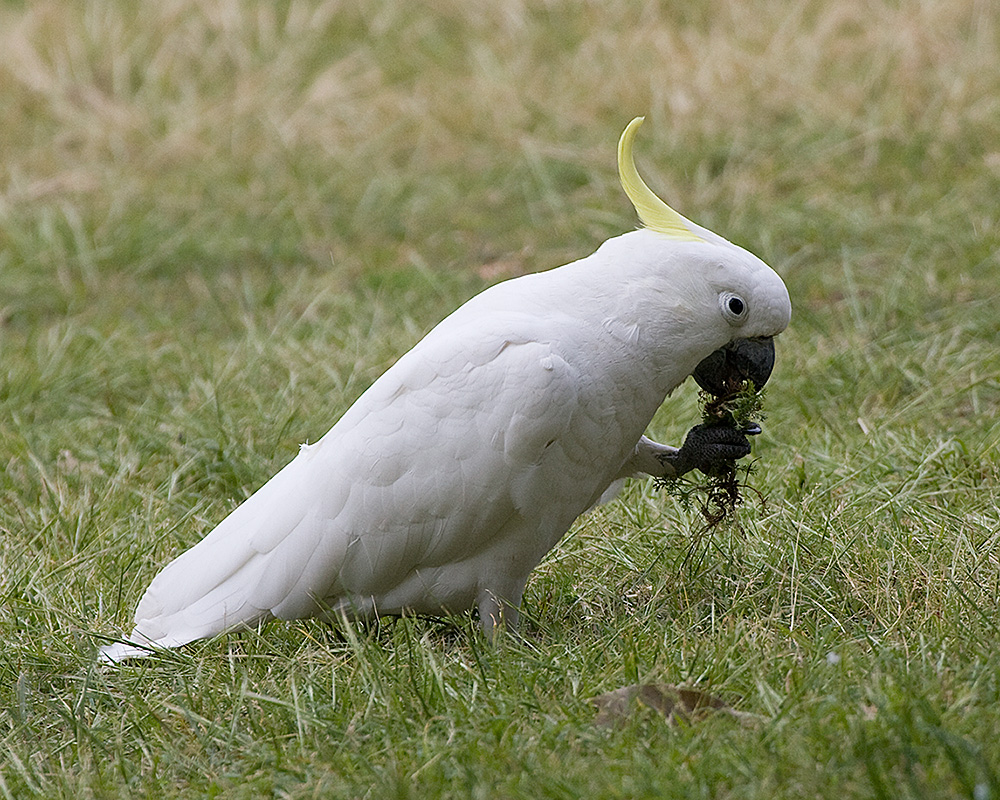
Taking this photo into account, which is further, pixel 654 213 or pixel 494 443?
pixel 654 213

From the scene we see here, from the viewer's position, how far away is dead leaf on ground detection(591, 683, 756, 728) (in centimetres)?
216

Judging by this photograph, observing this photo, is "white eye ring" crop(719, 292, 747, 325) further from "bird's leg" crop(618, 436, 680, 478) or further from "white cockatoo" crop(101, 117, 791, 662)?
"bird's leg" crop(618, 436, 680, 478)

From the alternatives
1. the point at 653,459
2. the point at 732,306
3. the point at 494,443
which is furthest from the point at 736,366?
the point at 494,443

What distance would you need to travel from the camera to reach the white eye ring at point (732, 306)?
2.54 metres

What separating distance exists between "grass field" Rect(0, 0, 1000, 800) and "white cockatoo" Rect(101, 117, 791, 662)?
13 centimetres

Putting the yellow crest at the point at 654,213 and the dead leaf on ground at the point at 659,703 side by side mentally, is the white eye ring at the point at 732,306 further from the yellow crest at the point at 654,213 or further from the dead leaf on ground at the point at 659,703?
the dead leaf on ground at the point at 659,703

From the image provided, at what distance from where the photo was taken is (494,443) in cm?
252

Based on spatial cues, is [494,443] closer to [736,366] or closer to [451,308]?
[736,366]

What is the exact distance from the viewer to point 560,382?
2.45 metres

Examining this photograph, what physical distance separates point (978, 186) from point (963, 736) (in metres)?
3.73

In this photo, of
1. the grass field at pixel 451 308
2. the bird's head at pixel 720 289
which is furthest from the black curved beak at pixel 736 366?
the grass field at pixel 451 308

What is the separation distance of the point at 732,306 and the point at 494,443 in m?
0.56

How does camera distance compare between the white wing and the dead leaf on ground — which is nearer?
the dead leaf on ground

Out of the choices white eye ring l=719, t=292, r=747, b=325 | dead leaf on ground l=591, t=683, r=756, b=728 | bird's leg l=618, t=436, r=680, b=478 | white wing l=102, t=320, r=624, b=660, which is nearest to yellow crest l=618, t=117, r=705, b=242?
white eye ring l=719, t=292, r=747, b=325
